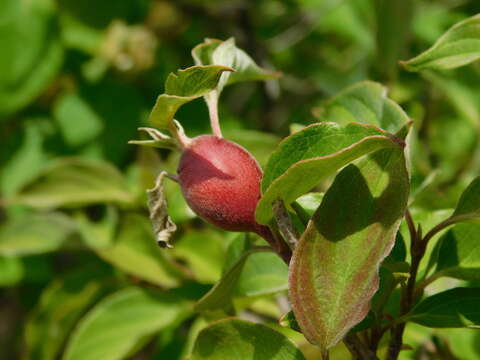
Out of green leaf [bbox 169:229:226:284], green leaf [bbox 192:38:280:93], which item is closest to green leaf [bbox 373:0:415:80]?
green leaf [bbox 169:229:226:284]

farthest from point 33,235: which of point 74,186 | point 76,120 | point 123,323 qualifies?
point 76,120

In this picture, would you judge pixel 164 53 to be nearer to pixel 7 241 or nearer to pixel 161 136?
pixel 7 241

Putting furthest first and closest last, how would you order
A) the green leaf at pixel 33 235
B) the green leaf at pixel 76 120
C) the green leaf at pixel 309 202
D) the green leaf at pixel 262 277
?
the green leaf at pixel 76 120, the green leaf at pixel 33 235, the green leaf at pixel 262 277, the green leaf at pixel 309 202

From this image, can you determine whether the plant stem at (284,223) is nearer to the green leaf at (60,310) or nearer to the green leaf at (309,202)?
the green leaf at (309,202)

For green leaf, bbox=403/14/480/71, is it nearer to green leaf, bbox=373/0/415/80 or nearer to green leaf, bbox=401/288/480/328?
green leaf, bbox=401/288/480/328

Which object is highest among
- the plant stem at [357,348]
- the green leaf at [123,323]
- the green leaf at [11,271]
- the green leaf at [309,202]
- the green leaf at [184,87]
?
the green leaf at [184,87]

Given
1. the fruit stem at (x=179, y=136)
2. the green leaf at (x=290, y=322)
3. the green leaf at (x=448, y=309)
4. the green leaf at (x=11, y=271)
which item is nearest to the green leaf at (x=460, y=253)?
the green leaf at (x=448, y=309)

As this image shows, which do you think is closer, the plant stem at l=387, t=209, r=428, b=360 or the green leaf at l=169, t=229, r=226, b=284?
the plant stem at l=387, t=209, r=428, b=360

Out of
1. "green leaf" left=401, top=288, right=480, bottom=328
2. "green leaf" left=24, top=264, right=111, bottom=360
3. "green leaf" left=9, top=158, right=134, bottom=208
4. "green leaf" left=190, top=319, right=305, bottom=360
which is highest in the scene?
"green leaf" left=401, top=288, right=480, bottom=328
